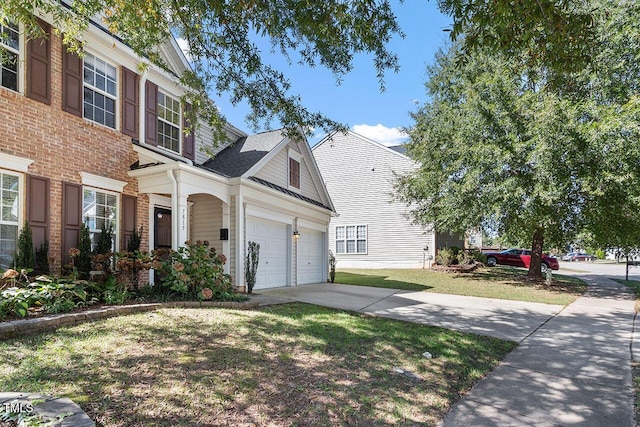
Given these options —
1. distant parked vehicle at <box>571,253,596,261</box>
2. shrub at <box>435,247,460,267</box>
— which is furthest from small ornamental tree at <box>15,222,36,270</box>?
distant parked vehicle at <box>571,253,596,261</box>

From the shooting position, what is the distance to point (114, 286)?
7.44 meters

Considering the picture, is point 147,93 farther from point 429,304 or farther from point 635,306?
point 635,306

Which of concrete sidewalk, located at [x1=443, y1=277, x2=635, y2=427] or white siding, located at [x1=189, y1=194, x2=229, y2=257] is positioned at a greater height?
white siding, located at [x1=189, y1=194, x2=229, y2=257]

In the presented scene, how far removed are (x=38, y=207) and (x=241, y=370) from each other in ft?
17.7

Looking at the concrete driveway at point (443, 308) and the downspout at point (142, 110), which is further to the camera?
the downspout at point (142, 110)

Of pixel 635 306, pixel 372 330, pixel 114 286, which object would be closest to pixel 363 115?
pixel 372 330

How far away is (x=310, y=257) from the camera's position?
14.8 metres

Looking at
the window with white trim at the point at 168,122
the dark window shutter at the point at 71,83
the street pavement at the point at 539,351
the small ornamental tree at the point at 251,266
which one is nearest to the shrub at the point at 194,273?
the street pavement at the point at 539,351

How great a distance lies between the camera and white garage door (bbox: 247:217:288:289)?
11.6 metres

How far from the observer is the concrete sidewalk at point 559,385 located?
144 inches

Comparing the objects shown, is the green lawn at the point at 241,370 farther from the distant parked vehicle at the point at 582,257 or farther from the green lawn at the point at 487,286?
the distant parked vehicle at the point at 582,257

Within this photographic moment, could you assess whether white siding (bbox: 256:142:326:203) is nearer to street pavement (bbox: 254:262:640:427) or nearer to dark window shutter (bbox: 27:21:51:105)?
street pavement (bbox: 254:262:640:427)

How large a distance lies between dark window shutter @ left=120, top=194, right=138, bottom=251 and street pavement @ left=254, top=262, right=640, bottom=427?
11.5 feet

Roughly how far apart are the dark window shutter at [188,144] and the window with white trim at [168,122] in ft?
0.76
